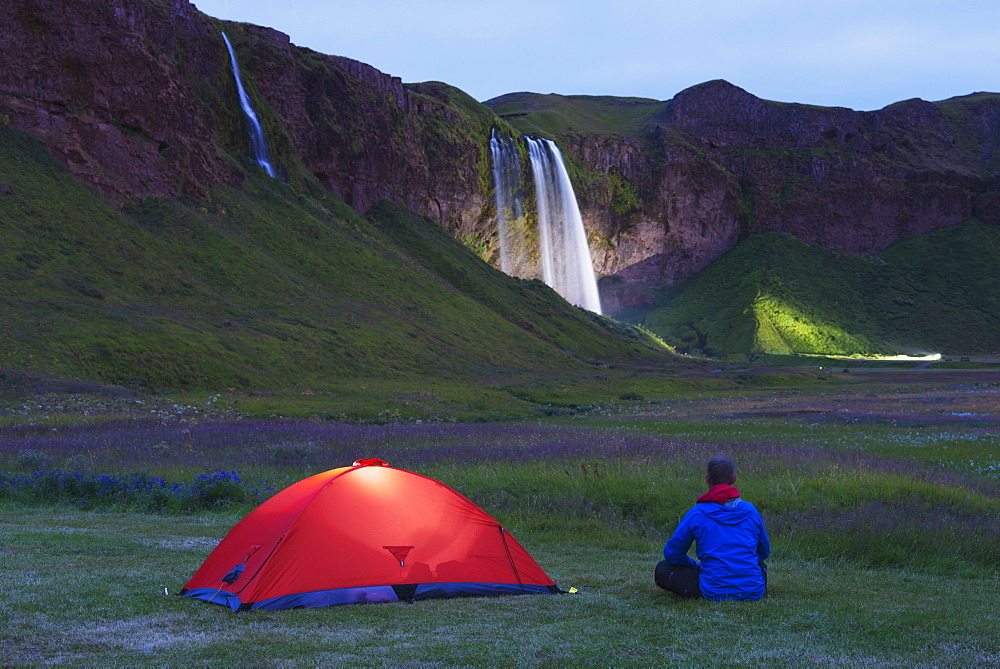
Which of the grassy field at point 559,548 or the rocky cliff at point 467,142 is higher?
the rocky cliff at point 467,142

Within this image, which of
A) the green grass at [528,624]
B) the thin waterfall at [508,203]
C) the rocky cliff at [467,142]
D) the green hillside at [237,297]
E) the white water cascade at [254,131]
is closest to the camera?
the green grass at [528,624]

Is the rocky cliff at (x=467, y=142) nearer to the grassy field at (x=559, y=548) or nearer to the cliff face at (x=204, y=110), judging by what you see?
the cliff face at (x=204, y=110)

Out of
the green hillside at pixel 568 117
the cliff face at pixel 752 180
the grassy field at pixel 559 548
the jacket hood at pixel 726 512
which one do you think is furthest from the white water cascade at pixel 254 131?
the jacket hood at pixel 726 512

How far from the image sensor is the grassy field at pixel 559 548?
22.1ft

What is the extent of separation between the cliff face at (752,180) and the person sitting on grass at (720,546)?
123 m

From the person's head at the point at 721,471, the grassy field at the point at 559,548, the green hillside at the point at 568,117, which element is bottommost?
the grassy field at the point at 559,548

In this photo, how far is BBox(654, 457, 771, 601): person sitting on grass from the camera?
26.2 feet

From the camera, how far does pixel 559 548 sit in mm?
12445

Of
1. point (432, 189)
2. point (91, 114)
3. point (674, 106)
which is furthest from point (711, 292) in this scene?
point (91, 114)

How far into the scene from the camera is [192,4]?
77.1 m

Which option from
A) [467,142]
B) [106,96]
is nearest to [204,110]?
[106,96]

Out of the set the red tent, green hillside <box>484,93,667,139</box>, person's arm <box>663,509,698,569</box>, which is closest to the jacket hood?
person's arm <box>663,509,698,569</box>

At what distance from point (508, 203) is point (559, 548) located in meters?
100.0

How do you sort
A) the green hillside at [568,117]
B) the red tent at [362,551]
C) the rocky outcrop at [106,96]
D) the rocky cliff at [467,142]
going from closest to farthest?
the red tent at [362,551] → the rocky outcrop at [106,96] → the rocky cliff at [467,142] → the green hillside at [568,117]
